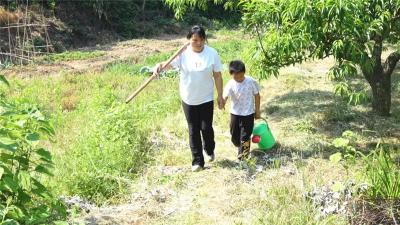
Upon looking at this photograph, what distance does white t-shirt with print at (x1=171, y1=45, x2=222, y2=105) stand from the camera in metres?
4.80

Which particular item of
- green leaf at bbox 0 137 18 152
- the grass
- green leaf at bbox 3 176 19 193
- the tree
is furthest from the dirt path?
green leaf at bbox 0 137 18 152

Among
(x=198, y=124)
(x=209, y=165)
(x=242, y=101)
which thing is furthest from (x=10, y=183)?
(x=242, y=101)

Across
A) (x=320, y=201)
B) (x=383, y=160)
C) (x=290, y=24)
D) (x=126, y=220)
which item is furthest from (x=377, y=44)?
(x=126, y=220)

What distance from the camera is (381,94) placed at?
6.60 m

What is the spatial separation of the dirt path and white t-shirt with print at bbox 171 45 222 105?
29.3 feet

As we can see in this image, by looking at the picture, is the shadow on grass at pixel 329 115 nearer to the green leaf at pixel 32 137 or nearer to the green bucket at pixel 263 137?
the green bucket at pixel 263 137

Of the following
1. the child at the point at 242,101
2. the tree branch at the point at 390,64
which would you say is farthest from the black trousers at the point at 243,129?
the tree branch at the point at 390,64

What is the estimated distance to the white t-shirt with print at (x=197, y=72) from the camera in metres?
4.80

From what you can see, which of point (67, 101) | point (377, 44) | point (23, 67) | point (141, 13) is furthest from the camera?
point (141, 13)

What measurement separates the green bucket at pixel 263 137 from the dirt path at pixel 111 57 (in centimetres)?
880

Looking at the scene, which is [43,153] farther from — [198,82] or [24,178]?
[198,82]

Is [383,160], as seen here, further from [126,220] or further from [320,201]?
[126,220]

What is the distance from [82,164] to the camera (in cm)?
490

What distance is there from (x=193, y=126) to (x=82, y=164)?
1156 millimetres
